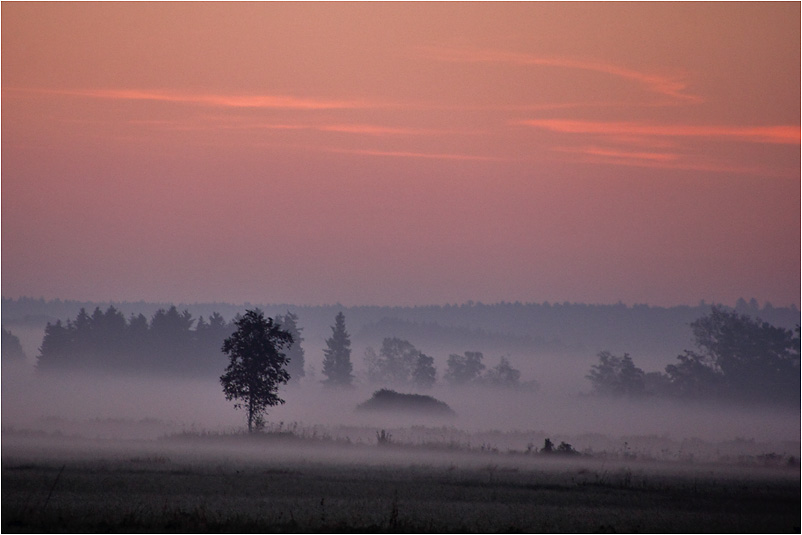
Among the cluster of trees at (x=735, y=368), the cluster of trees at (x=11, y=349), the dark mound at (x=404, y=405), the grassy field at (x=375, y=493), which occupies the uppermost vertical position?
the cluster of trees at (x=11, y=349)

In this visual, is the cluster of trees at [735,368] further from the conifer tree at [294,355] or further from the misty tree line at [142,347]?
the conifer tree at [294,355]

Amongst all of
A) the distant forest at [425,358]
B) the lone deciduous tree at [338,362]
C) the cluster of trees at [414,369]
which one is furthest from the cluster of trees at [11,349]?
the lone deciduous tree at [338,362]

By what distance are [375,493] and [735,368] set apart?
322 feet

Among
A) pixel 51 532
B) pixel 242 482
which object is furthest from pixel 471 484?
pixel 51 532

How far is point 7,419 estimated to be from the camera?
78875 millimetres

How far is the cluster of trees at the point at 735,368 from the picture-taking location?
120 metres

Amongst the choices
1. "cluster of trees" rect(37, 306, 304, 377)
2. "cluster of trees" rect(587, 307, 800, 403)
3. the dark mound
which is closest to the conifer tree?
"cluster of trees" rect(37, 306, 304, 377)

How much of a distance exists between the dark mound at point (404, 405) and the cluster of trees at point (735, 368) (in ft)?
116

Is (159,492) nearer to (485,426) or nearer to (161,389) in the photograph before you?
(485,426)

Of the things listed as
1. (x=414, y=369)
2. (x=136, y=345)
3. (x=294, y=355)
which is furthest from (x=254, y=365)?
(x=414, y=369)

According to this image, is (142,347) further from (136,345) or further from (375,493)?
(375,493)

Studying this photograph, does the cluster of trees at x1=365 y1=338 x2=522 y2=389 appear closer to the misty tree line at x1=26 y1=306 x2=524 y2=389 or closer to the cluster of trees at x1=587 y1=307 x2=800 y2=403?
the misty tree line at x1=26 y1=306 x2=524 y2=389

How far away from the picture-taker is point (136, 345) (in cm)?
14662

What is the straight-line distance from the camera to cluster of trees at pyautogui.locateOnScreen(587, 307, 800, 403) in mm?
120000
